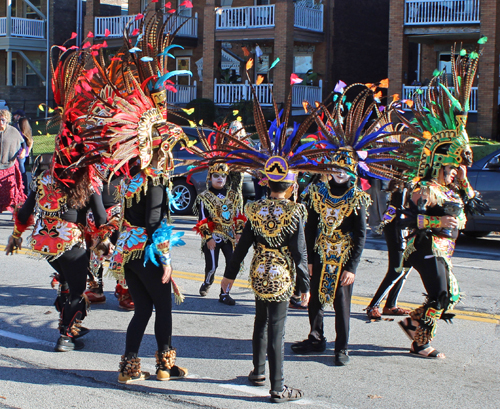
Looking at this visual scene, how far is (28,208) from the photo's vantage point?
5.79 metres

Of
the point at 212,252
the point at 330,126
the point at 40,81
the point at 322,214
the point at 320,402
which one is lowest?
the point at 320,402

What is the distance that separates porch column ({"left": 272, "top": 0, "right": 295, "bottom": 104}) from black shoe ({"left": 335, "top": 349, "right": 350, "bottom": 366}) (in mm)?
20269

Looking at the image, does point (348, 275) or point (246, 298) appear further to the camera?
point (246, 298)

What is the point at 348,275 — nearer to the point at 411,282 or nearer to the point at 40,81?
the point at 411,282

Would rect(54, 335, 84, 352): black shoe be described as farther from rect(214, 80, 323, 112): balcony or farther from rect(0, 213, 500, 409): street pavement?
rect(214, 80, 323, 112): balcony

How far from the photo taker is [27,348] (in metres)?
5.81

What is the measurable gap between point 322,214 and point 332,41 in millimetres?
22683

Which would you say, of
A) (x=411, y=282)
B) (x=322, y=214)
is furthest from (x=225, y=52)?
(x=322, y=214)

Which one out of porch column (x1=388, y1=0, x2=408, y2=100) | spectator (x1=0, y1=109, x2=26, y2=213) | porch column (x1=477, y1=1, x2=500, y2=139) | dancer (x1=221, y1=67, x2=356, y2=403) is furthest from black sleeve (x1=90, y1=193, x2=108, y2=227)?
porch column (x1=388, y1=0, x2=408, y2=100)

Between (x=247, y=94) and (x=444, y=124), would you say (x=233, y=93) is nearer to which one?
(x=247, y=94)

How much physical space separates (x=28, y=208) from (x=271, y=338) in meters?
2.59

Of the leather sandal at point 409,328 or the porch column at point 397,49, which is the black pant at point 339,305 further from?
the porch column at point 397,49

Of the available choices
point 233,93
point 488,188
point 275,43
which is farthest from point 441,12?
point 488,188

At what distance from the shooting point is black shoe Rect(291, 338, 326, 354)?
18.8 feet
